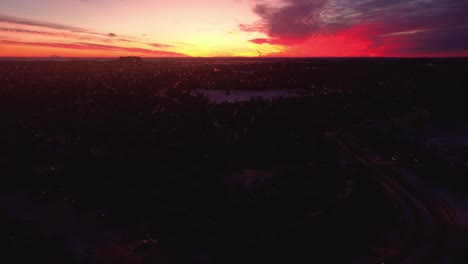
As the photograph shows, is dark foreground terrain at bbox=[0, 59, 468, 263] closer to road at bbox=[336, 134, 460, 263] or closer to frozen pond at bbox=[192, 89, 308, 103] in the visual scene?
road at bbox=[336, 134, 460, 263]

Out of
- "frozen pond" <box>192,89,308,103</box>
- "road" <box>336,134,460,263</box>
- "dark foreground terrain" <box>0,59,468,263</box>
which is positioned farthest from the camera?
"frozen pond" <box>192,89,308,103</box>

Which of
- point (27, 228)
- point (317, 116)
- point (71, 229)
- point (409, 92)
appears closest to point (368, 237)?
point (71, 229)

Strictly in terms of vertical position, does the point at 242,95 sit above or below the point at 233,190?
above

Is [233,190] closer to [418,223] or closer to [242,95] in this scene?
[418,223]

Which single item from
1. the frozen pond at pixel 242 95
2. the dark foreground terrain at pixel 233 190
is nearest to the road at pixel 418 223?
the dark foreground terrain at pixel 233 190

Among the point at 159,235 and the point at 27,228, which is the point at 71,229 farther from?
the point at 159,235

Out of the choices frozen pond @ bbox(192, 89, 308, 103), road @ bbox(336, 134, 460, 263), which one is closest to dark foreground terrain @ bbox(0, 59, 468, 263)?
road @ bbox(336, 134, 460, 263)

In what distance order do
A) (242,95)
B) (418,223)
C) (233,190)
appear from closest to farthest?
1. (418,223)
2. (233,190)
3. (242,95)

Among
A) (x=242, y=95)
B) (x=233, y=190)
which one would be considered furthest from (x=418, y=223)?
(x=242, y=95)
